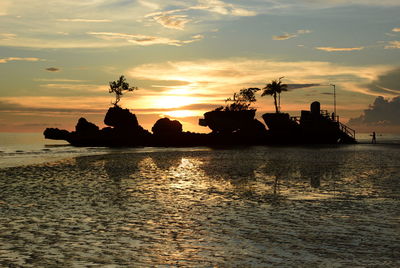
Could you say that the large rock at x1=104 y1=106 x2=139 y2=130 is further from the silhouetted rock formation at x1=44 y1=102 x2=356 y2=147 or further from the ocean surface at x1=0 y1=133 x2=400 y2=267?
the ocean surface at x1=0 y1=133 x2=400 y2=267

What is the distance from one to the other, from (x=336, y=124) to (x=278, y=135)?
512 inches

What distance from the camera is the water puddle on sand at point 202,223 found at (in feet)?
29.1

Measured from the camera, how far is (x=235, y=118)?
10506 cm

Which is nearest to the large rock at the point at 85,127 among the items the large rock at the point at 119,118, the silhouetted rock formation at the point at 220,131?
the silhouetted rock formation at the point at 220,131

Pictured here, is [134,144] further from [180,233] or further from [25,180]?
[180,233]

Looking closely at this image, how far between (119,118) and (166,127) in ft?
39.2

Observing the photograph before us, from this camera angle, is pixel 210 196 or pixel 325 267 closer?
pixel 325 267

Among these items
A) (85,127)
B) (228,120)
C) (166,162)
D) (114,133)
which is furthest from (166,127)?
(166,162)

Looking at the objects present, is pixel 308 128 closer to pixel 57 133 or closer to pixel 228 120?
pixel 228 120

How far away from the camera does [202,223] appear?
1232 cm

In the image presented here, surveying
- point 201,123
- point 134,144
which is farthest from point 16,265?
point 201,123

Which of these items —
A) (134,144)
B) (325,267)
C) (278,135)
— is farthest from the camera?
(134,144)

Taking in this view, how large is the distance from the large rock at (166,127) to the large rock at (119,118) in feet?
18.8

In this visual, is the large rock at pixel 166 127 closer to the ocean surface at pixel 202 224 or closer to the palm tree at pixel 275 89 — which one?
the palm tree at pixel 275 89
